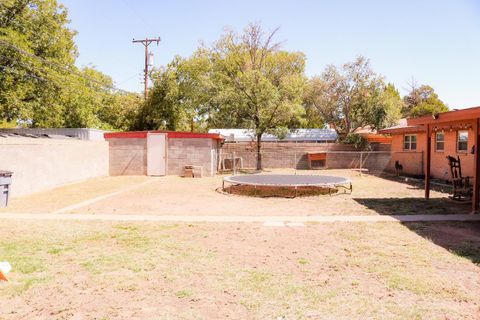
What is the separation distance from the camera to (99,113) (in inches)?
1860

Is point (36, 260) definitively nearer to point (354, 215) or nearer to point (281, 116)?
point (354, 215)

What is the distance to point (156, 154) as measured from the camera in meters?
22.0

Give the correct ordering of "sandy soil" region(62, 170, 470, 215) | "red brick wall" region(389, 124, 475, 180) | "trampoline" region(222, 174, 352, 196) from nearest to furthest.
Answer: "sandy soil" region(62, 170, 470, 215), "trampoline" region(222, 174, 352, 196), "red brick wall" region(389, 124, 475, 180)

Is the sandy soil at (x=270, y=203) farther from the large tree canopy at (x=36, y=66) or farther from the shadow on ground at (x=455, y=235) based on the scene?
the large tree canopy at (x=36, y=66)

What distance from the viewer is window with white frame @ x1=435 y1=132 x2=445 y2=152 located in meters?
19.8

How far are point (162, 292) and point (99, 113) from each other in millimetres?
46570

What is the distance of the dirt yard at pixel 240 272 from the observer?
443 centimetres

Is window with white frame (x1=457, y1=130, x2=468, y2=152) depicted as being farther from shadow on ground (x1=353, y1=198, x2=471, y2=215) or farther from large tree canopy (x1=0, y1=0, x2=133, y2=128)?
large tree canopy (x1=0, y1=0, x2=133, y2=128)

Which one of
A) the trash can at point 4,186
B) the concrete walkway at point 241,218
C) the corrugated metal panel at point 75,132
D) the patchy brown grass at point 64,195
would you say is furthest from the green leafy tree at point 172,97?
the concrete walkway at point 241,218

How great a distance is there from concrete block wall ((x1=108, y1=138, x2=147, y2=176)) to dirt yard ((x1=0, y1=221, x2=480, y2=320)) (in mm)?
13561

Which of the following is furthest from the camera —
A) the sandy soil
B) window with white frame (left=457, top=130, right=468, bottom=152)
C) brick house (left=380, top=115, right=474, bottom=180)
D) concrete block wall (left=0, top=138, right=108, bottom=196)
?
window with white frame (left=457, top=130, right=468, bottom=152)

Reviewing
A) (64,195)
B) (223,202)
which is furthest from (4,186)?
(223,202)

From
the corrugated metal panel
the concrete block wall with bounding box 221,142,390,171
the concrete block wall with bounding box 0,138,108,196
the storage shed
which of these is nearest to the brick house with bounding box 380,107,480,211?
the concrete block wall with bounding box 221,142,390,171

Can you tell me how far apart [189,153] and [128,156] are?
12.6 feet
